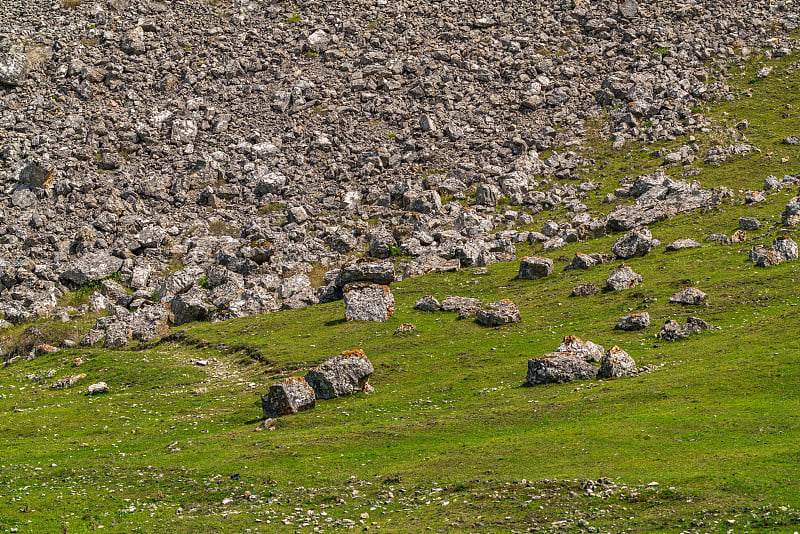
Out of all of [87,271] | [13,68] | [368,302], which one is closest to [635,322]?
[368,302]

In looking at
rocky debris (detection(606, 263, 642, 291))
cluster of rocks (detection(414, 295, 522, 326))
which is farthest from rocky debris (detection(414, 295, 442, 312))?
rocky debris (detection(606, 263, 642, 291))

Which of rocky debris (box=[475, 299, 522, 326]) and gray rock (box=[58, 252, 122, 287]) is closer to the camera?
rocky debris (box=[475, 299, 522, 326])

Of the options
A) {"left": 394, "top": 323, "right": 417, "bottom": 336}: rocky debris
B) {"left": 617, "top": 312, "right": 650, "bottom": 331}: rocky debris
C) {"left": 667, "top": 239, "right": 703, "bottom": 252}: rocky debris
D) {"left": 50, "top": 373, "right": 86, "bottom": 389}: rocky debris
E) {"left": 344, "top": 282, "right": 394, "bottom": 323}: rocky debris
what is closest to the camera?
{"left": 617, "top": 312, "right": 650, "bottom": 331}: rocky debris

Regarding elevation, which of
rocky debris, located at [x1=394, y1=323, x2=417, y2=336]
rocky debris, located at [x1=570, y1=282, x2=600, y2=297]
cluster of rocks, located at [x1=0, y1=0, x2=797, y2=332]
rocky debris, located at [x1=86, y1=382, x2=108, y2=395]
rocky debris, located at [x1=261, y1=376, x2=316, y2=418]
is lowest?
rocky debris, located at [x1=86, y1=382, x2=108, y2=395]

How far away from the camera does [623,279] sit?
6950cm

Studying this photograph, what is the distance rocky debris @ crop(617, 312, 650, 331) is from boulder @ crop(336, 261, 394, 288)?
27491mm

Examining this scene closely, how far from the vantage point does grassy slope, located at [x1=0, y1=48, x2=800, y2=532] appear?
29656 mm

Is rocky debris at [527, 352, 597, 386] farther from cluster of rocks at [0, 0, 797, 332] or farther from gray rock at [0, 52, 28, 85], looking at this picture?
gray rock at [0, 52, 28, 85]

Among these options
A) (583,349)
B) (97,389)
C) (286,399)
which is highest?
(583,349)

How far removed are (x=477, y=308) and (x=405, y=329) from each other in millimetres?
7340

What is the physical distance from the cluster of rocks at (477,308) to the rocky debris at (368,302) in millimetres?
3174

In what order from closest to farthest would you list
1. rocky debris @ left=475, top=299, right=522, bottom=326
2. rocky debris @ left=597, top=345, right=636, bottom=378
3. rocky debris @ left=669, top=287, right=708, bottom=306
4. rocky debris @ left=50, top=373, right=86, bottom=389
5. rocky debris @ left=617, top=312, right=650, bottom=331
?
rocky debris @ left=597, top=345, right=636, bottom=378
rocky debris @ left=617, top=312, right=650, bottom=331
rocky debris @ left=669, top=287, right=708, bottom=306
rocky debris @ left=50, top=373, right=86, bottom=389
rocky debris @ left=475, top=299, right=522, bottom=326

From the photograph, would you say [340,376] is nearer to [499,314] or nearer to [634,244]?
[499,314]

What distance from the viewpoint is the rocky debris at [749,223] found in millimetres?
78000
